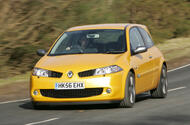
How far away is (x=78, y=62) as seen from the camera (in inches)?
413

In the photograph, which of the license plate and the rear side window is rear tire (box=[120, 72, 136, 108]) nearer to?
the license plate

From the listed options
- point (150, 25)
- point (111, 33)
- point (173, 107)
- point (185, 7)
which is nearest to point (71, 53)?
point (111, 33)

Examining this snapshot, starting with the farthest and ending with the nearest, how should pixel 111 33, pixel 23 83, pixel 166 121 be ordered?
pixel 23 83, pixel 111 33, pixel 166 121

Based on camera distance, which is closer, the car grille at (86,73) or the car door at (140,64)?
the car grille at (86,73)

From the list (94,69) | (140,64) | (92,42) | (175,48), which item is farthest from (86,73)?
(175,48)

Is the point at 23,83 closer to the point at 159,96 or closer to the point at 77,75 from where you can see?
the point at 159,96

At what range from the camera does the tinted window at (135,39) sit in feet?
38.4

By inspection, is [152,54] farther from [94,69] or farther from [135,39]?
[94,69]

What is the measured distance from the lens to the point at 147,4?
3512cm

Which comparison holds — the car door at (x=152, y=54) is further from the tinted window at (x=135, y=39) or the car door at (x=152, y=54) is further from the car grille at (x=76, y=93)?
the car grille at (x=76, y=93)

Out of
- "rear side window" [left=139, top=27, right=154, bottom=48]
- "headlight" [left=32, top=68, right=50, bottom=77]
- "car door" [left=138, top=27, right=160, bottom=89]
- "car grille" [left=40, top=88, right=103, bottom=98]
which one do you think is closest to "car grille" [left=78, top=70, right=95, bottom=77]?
"car grille" [left=40, top=88, right=103, bottom=98]

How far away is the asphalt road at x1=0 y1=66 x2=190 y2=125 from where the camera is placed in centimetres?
900

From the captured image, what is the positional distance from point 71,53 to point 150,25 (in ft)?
76.5

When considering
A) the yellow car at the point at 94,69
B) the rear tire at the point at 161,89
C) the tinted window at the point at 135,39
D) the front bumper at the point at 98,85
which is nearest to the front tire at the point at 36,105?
the yellow car at the point at 94,69
